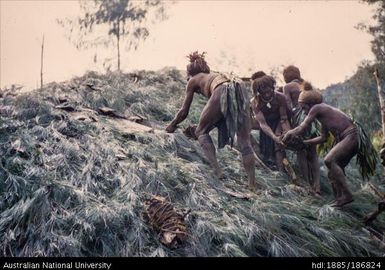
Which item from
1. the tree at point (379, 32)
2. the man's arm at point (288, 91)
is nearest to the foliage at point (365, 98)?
the tree at point (379, 32)

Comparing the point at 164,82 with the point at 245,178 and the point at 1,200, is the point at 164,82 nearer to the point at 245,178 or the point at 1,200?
the point at 245,178

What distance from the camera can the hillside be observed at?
369cm

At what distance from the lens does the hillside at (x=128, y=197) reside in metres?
3.69

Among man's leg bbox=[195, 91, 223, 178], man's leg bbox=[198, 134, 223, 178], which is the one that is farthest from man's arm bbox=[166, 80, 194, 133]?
man's leg bbox=[198, 134, 223, 178]

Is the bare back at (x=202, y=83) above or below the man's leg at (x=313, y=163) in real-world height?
above

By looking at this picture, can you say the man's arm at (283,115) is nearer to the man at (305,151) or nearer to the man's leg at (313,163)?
the man at (305,151)

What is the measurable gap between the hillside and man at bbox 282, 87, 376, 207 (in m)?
0.30

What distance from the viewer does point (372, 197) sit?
582cm

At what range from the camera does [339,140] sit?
16.6 ft

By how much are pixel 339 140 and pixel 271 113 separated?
1.24m

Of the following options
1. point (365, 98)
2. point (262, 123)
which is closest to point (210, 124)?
point (262, 123)

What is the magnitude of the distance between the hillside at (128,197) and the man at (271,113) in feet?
1.50

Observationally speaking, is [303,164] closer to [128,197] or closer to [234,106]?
[234,106]

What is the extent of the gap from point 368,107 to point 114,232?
19.1 metres
